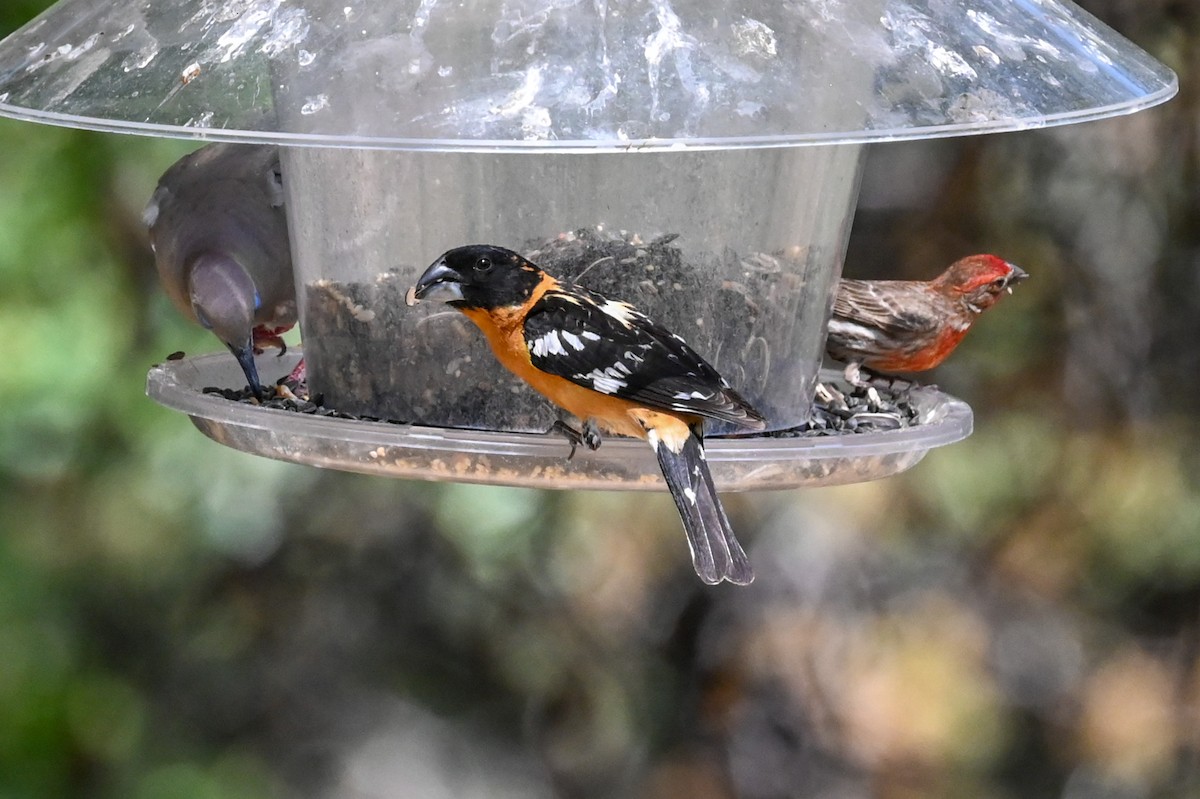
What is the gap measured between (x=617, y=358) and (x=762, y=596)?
316cm

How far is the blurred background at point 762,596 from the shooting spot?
5086mm

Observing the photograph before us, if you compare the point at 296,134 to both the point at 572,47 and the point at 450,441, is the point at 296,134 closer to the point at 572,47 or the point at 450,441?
the point at 572,47

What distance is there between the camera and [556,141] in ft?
6.37

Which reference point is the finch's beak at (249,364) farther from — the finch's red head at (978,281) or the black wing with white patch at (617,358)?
the finch's red head at (978,281)

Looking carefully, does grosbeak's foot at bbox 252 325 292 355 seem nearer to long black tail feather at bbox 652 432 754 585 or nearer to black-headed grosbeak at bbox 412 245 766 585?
black-headed grosbeak at bbox 412 245 766 585

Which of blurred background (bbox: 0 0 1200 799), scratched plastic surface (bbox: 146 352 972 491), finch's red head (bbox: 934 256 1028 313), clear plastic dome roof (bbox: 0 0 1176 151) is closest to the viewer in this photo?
clear plastic dome roof (bbox: 0 0 1176 151)

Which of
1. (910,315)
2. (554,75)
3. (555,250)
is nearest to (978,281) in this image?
(910,315)

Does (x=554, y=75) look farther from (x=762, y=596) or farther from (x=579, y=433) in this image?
(x=762, y=596)

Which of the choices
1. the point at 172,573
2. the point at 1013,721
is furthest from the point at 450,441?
the point at 1013,721

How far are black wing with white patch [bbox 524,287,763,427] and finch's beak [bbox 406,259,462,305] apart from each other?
5.8 inches

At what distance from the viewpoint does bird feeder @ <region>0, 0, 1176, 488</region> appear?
203cm

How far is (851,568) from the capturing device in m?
5.79

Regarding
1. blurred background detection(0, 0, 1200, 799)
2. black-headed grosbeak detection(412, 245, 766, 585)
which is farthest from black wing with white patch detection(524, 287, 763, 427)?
blurred background detection(0, 0, 1200, 799)

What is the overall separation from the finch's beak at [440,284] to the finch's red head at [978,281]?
1.97 m
